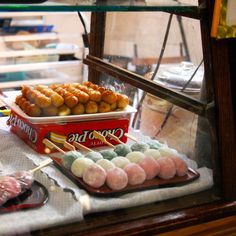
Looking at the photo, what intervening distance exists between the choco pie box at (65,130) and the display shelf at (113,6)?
29 cm

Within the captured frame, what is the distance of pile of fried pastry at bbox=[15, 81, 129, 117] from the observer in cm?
98

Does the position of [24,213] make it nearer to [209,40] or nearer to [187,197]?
[187,197]

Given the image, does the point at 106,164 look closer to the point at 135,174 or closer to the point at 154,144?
the point at 135,174

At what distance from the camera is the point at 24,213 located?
28.7 inches

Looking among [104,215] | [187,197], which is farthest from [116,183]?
[187,197]

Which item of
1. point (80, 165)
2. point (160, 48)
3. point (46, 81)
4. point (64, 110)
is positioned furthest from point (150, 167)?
point (46, 81)

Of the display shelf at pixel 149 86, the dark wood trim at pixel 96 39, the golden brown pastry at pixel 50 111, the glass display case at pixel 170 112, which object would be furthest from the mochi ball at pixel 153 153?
the dark wood trim at pixel 96 39

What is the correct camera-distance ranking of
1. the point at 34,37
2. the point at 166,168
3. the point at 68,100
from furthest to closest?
the point at 34,37 < the point at 68,100 < the point at 166,168

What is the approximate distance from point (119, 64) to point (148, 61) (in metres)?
0.08

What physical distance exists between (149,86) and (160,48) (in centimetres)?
15

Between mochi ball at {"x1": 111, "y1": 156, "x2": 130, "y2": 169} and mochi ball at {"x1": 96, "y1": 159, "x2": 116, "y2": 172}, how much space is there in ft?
0.04

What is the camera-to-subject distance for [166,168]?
887 millimetres

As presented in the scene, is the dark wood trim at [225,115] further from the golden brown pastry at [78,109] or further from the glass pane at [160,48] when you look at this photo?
the golden brown pastry at [78,109]

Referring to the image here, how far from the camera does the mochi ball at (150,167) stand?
34.1 inches
